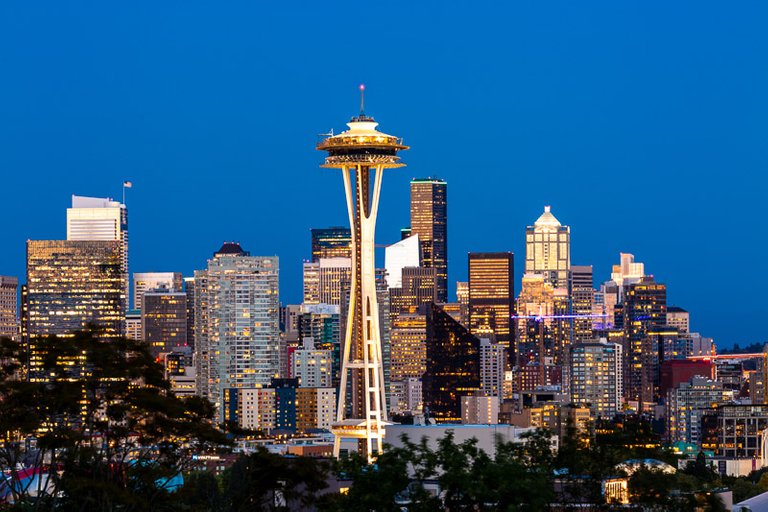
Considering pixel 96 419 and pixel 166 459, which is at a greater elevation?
pixel 96 419

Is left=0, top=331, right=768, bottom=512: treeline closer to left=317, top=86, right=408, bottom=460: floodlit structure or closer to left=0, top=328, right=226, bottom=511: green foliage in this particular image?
left=0, top=328, right=226, bottom=511: green foliage

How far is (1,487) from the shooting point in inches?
2201

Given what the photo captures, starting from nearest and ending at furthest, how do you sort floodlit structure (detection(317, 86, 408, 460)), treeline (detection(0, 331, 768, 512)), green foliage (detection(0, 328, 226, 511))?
treeline (detection(0, 331, 768, 512))
green foliage (detection(0, 328, 226, 511))
floodlit structure (detection(317, 86, 408, 460))

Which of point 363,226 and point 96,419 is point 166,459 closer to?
point 96,419

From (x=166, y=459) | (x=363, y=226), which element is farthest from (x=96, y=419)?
(x=363, y=226)

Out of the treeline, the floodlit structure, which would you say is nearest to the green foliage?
the treeline

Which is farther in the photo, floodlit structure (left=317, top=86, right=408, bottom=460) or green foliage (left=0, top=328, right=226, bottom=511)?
floodlit structure (left=317, top=86, right=408, bottom=460)

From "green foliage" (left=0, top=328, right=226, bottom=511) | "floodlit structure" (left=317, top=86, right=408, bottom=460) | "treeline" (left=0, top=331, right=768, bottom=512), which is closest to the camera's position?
"treeline" (left=0, top=331, right=768, bottom=512)

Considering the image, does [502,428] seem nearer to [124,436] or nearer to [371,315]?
[124,436]

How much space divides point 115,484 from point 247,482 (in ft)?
22.6

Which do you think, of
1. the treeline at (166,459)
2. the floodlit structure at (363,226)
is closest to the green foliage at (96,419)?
the treeline at (166,459)

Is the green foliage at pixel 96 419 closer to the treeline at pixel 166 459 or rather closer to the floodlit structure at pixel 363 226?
the treeline at pixel 166 459

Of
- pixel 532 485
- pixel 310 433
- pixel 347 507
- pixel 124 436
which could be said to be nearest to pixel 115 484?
pixel 124 436

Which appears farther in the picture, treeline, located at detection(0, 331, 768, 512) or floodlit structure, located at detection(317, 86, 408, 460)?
floodlit structure, located at detection(317, 86, 408, 460)
